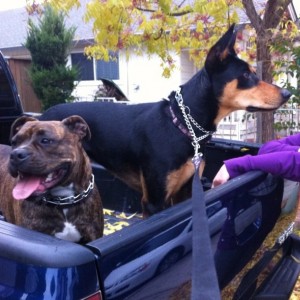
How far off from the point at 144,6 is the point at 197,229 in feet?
15.5

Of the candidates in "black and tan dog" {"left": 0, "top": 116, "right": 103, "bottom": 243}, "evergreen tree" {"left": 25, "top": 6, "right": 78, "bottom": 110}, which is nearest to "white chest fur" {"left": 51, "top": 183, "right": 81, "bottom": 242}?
"black and tan dog" {"left": 0, "top": 116, "right": 103, "bottom": 243}

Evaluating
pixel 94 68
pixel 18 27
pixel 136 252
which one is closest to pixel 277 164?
pixel 136 252

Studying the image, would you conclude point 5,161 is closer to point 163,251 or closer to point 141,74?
point 163,251

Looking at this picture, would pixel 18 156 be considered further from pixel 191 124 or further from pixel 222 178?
pixel 191 124

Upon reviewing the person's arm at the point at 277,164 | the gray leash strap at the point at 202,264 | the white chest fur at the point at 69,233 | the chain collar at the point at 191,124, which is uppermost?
the chain collar at the point at 191,124

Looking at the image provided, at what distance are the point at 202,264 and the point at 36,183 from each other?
45.2 inches

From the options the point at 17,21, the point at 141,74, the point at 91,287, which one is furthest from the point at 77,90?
the point at 91,287

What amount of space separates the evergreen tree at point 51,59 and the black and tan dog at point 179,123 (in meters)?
12.0

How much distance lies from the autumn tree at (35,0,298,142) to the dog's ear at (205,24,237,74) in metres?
1.82

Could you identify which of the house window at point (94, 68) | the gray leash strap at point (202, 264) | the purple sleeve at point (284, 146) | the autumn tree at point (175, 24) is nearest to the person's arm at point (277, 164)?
the purple sleeve at point (284, 146)

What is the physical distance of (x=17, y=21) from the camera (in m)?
22.8

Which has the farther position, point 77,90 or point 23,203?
point 77,90

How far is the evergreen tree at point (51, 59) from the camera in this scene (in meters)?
14.7

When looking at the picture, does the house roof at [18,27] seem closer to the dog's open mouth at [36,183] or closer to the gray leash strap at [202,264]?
the dog's open mouth at [36,183]
